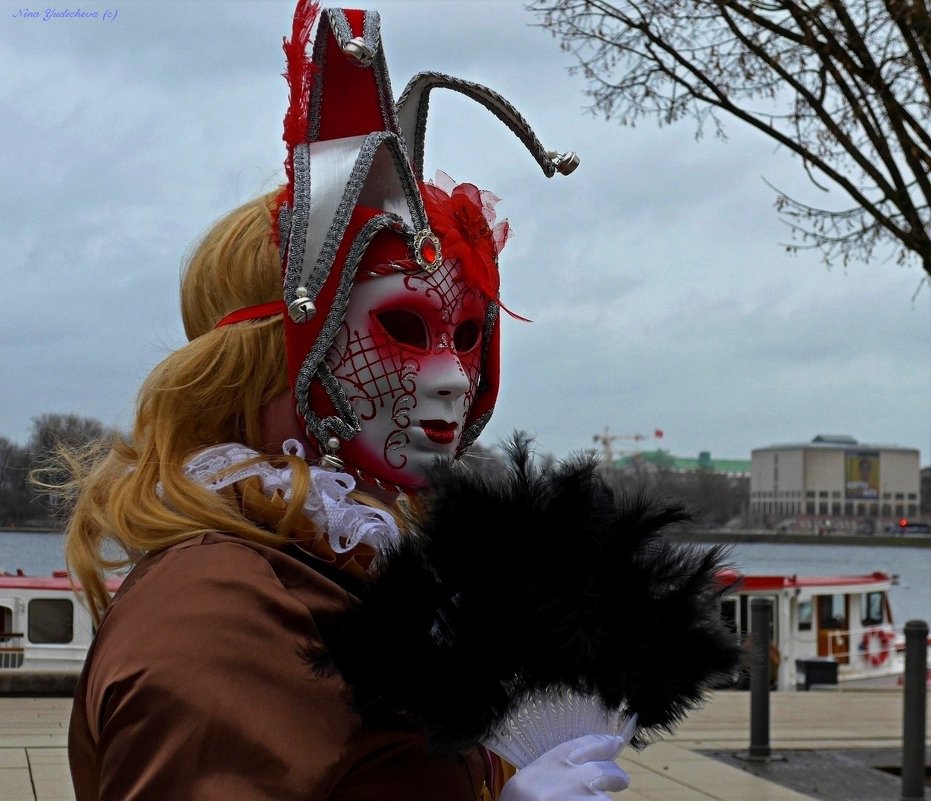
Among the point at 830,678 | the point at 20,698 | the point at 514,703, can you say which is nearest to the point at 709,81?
the point at 514,703

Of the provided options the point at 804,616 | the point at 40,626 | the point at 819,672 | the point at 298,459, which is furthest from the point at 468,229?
the point at 804,616

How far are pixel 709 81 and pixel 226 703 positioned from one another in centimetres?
655

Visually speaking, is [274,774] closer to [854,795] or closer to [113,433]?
[113,433]

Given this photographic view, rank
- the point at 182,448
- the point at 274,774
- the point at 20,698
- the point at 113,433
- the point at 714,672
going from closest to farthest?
the point at 274,774
the point at 714,672
the point at 182,448
the point at 113,433
the point at 20,698

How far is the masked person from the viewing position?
155 cm

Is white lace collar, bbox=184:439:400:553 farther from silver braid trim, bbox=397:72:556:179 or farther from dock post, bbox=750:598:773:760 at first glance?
dock post, bbox=750:598:773:760

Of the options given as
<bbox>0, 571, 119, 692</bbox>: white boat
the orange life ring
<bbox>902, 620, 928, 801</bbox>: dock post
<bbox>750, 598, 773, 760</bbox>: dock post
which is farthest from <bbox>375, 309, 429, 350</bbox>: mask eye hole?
the orange life ring

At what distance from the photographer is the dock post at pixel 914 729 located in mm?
7421

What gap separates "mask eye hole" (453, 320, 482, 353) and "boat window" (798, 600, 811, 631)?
20.8m

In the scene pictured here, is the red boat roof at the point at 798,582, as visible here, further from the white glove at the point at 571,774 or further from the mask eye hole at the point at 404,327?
the white glove at the point at 571,774

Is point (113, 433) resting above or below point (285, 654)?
above

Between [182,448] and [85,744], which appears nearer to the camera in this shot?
[85,744]

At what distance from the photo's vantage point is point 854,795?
7727 millimetres

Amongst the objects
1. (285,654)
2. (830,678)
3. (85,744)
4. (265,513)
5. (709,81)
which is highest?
(709,81)
